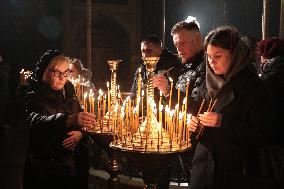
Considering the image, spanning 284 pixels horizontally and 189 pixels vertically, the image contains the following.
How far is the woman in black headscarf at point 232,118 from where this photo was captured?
7.79 ft

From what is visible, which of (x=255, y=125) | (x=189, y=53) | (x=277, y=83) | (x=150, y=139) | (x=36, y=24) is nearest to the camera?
(x=255, y=125)

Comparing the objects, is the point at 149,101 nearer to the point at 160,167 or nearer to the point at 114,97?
the point at 160,167

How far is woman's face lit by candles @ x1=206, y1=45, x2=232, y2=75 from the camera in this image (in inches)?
98.2

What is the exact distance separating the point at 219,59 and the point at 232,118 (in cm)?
37

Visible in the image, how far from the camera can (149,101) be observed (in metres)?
2.60

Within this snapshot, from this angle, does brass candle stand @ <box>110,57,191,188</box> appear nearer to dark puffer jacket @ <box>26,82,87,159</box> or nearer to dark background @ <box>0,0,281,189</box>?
dark puffer jacket @ <box>26,82,87,159</box>

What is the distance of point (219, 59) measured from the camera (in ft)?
8.23

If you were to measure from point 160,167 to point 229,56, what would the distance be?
793mm

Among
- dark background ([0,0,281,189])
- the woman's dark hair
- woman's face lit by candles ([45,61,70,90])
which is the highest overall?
dark background ([0,0,281,189])

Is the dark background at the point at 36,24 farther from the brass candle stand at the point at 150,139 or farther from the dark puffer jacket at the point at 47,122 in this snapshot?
the brass candle stand at the point at 150,139

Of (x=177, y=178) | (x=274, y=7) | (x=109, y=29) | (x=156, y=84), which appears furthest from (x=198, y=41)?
(x=109, y=29)

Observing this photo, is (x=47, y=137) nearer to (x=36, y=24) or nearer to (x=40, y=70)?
(x=40, y=70)

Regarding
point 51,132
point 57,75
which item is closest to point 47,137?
point 51,132

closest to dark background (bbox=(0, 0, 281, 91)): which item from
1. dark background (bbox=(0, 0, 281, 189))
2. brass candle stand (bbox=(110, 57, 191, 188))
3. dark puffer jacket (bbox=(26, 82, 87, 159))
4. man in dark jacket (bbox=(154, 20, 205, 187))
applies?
dark background (bbox=(0, 0, 281, 189))
